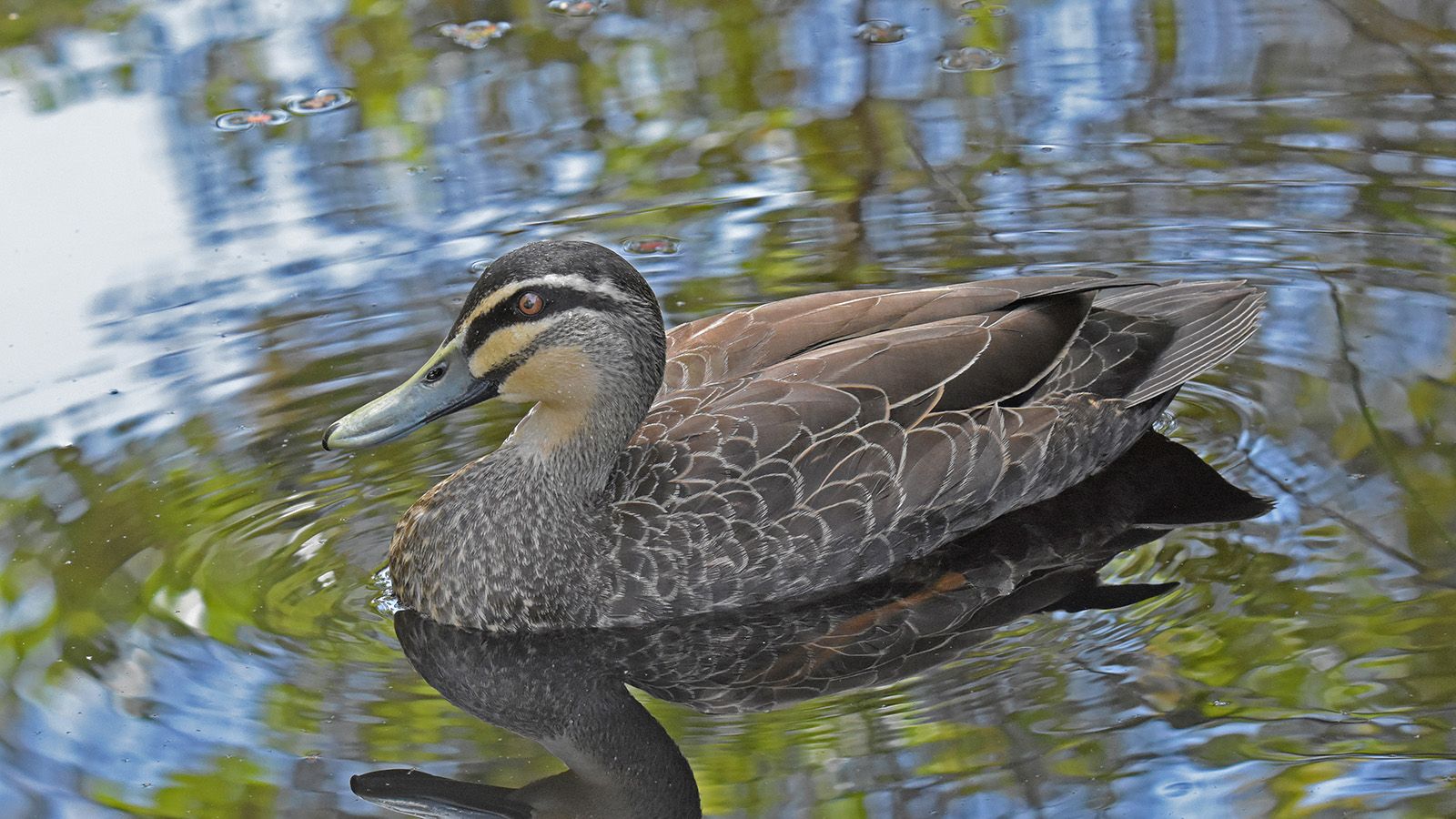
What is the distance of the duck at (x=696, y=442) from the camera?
6.34 meters

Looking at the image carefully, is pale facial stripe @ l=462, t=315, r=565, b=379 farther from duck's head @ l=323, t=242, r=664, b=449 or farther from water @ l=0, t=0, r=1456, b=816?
water @ l=0, t=0, r=1456, b=816

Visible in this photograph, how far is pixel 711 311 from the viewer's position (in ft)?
26.4

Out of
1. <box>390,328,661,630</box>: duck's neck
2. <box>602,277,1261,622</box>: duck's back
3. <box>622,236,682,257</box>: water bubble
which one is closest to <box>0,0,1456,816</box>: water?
<box>622,236,682,257</box>: water bubble

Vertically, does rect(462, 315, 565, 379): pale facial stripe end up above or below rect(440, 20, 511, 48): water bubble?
below

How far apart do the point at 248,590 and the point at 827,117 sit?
4499 millimetres

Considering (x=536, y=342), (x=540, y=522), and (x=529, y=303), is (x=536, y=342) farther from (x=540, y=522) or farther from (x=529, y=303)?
(x=540, y=522)

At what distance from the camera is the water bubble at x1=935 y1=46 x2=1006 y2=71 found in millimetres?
10086

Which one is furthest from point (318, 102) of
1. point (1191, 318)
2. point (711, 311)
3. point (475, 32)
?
point (1191, 318)

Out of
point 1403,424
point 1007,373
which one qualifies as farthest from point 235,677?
point 1403,424

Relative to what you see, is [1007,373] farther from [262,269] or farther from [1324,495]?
[262,269]

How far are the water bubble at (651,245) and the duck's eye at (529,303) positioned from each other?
2.31 meters

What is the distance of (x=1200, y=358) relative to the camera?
711 centimetres

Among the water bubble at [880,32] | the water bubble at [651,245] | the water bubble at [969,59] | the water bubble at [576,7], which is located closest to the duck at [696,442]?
the water bubble at [651,245]

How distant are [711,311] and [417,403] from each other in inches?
81.3
